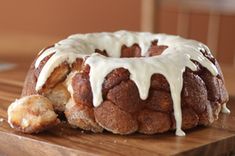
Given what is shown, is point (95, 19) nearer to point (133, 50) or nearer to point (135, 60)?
point (133, 50)

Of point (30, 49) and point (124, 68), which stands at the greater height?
point (124, 68)

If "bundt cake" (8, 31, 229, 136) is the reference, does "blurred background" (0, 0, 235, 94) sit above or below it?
below

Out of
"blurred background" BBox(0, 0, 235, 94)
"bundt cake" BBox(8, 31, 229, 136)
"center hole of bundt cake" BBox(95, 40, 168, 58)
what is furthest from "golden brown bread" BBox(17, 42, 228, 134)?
"blurred background" BBox(0, 0, 235, 94)

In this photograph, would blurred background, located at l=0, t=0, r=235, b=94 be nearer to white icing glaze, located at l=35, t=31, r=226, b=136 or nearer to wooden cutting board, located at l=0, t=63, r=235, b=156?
white icing glaze, located at l=35, t=31, r=226, b=136

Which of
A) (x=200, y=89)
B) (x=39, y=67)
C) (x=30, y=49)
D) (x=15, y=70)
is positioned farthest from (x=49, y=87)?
(x=30, y=49)

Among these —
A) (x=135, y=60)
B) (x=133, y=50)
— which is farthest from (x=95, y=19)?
(x=135, y=60)

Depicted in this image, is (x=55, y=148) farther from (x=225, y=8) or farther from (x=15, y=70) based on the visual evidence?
(x=225, y=8)

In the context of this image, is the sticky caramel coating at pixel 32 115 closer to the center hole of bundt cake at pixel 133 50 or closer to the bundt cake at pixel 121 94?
the bundt cake at pixel 121 94

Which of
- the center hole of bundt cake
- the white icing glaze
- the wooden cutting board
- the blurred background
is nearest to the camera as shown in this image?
the wooden cutting board

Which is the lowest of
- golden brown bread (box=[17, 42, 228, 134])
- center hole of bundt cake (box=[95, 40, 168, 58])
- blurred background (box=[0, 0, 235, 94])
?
blurred background (box=[0, 0, 235, 94])
